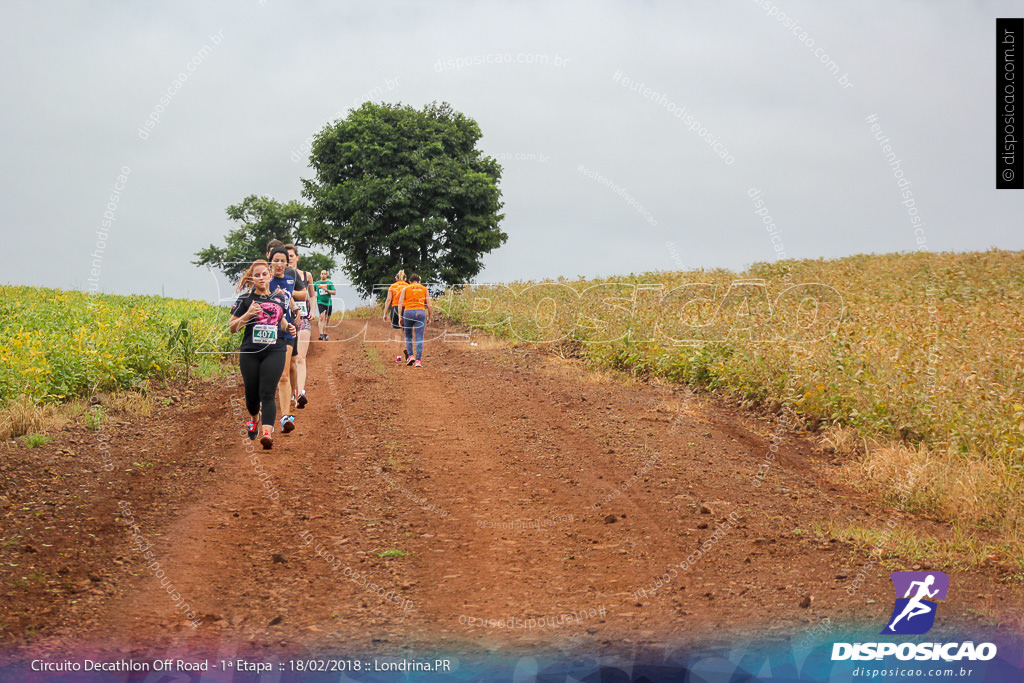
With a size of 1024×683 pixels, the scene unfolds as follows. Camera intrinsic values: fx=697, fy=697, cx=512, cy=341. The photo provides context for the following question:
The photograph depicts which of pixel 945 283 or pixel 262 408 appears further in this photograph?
pixel 945 283

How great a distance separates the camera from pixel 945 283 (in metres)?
21.1

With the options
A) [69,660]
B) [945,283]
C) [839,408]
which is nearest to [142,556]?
[69,660]

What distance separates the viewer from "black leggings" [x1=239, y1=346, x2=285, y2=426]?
8.62 m

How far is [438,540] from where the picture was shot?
268 inches

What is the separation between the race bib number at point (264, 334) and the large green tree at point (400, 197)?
2749 cm

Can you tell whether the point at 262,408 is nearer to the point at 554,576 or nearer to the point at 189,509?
the point at 189,509

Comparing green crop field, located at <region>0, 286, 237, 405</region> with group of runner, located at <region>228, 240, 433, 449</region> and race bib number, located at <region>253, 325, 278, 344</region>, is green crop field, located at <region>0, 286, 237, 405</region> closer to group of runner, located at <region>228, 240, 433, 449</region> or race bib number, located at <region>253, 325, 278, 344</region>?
group of runner, located at <region>228, 240, 433, 449</region>

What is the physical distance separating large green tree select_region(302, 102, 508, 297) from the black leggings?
89.9ft

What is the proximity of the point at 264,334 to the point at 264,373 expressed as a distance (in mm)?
Result: 495

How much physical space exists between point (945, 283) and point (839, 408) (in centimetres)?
1338

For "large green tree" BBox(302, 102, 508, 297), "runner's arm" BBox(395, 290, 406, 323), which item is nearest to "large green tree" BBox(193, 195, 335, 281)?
"large green tree" BBox(302, 102, 508, 297)

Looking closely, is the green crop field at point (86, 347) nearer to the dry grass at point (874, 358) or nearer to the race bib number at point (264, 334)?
the race bib number at point (264, 334)

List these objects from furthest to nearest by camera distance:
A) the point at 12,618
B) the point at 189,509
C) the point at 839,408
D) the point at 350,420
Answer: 1. the point at 350,420
2. the point at 839,408
3. the point at 189,509
4. the point at 12,618

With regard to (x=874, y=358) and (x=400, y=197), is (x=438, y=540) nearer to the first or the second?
(x=874, y=358)
